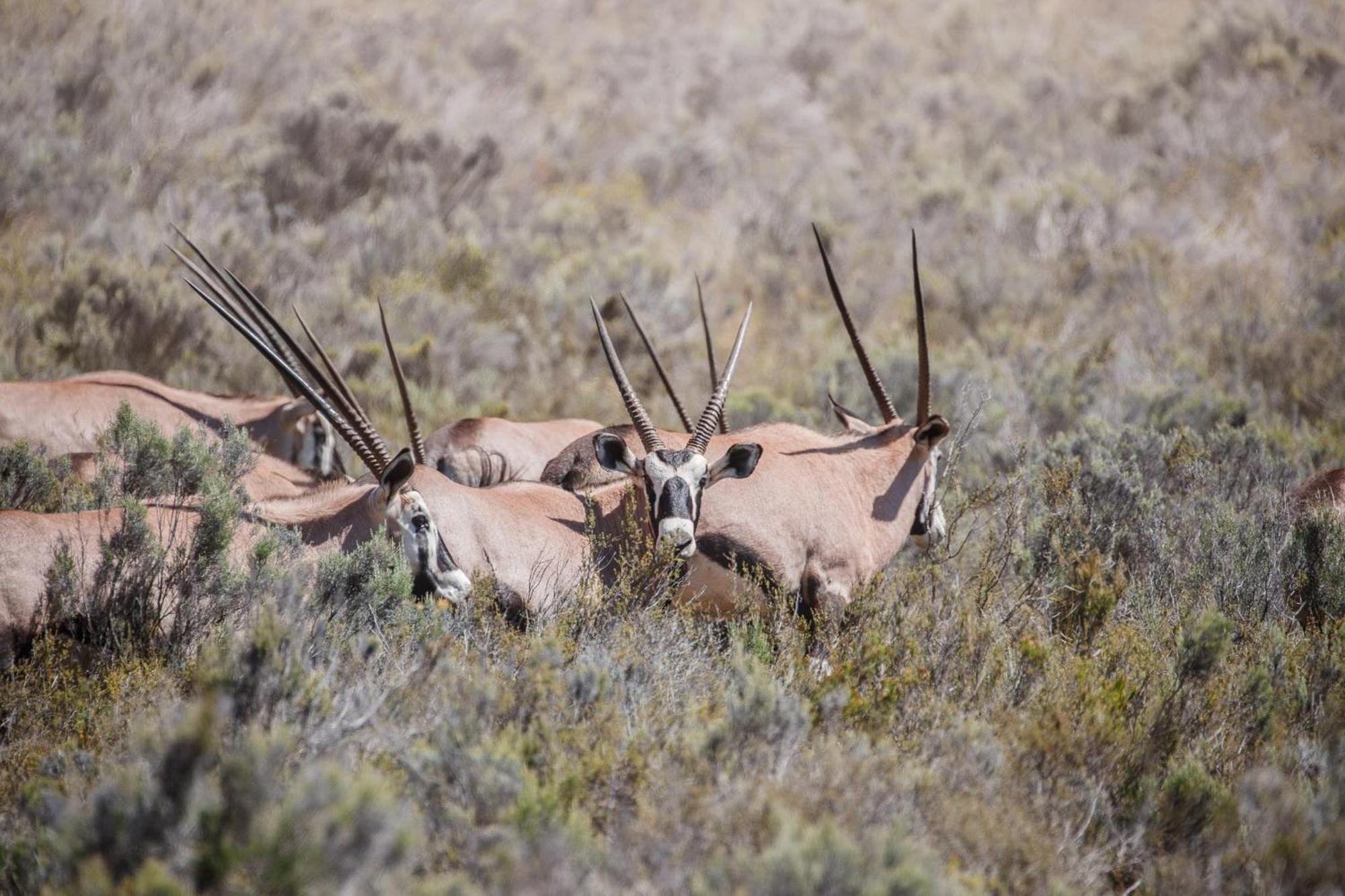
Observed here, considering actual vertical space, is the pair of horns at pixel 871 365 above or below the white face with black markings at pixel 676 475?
above

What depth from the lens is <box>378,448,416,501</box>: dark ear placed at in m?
5.32

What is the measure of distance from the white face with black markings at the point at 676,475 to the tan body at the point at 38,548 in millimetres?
2057

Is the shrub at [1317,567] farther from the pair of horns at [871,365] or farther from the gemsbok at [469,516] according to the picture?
the gemsbok at [469,516]

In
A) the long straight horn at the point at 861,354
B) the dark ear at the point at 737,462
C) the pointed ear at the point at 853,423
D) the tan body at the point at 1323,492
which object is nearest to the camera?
the dark ear at the point at 737,462

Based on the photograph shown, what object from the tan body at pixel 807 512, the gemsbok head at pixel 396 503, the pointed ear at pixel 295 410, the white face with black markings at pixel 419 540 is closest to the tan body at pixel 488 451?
the tan body at pixel 807 512

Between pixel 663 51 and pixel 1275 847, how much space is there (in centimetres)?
2218

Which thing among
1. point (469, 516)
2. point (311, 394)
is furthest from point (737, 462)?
point (311, 394)

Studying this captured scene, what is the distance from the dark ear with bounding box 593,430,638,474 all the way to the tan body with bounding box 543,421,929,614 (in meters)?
0.42

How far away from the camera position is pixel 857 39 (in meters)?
Result: 25.1

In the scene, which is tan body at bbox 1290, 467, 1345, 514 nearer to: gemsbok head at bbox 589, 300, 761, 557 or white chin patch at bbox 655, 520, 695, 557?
gemsbok head at bbox 589, 300, 761, 557

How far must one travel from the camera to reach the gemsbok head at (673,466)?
5.56 m

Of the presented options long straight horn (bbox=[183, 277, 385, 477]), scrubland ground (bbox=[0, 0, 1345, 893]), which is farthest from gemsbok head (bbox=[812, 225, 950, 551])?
long straight horn (bbox=[183, 277, 385, 477])

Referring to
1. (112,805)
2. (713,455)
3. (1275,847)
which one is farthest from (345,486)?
(1275,847)

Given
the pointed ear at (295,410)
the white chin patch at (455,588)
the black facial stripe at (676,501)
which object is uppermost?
the black facial stripe at (676,501)
